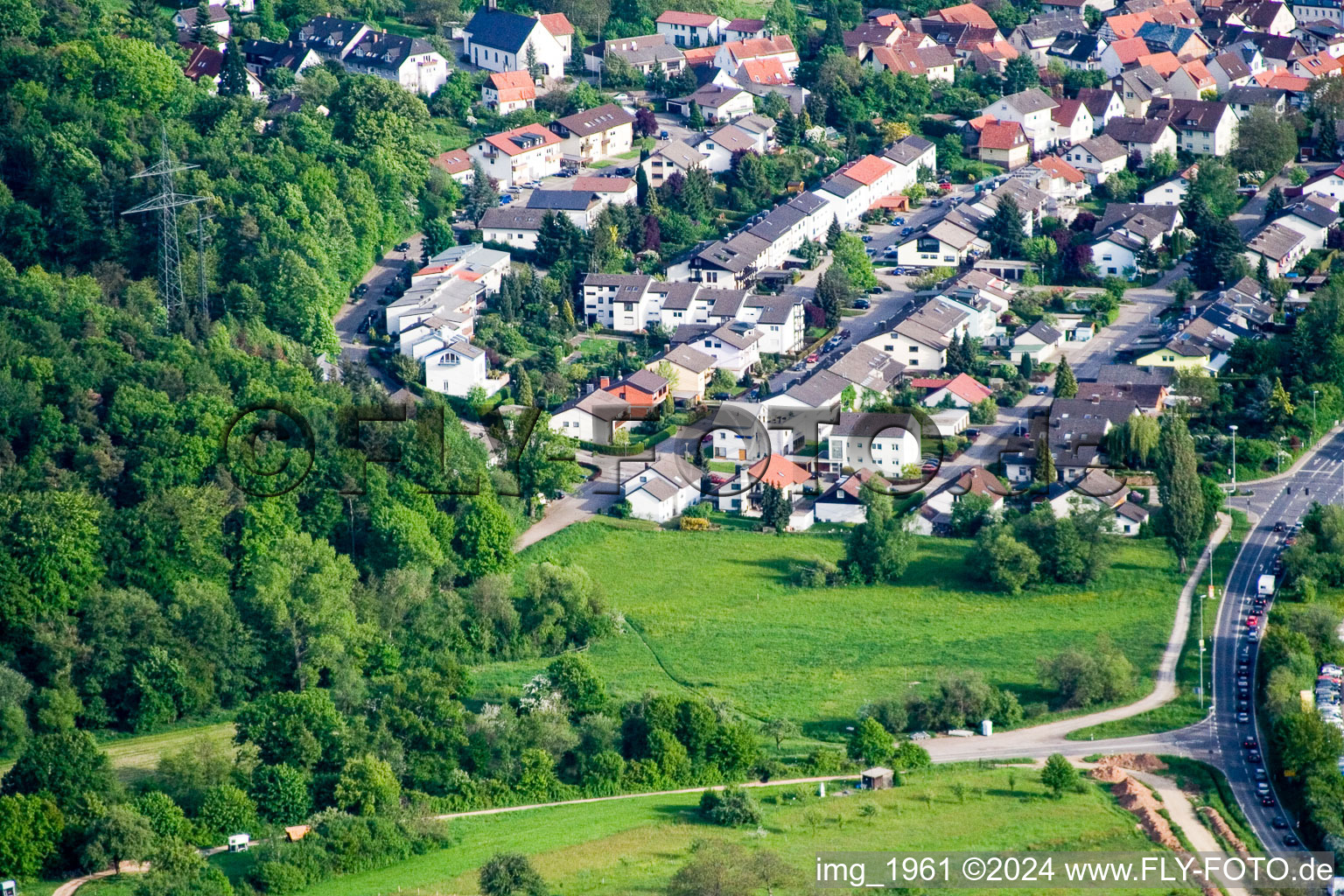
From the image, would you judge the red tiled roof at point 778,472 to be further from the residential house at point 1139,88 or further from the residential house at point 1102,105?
the residential house at point 1139,88

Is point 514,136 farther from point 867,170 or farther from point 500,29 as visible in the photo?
point 867,170

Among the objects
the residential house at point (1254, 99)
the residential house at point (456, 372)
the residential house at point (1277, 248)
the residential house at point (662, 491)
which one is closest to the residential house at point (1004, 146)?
the residential house at point (1254, 99)

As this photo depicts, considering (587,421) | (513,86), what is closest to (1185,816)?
(587,421)

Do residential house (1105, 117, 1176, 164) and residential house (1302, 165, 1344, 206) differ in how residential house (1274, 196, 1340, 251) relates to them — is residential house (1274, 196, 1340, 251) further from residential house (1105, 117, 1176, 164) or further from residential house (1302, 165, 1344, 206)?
residential house (1105, 117, 1176, 164)

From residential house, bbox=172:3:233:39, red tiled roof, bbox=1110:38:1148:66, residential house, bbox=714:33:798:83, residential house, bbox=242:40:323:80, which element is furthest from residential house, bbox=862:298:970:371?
residential house, bbox=172:3:233:39

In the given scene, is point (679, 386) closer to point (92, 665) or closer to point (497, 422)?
point (497, 422)
